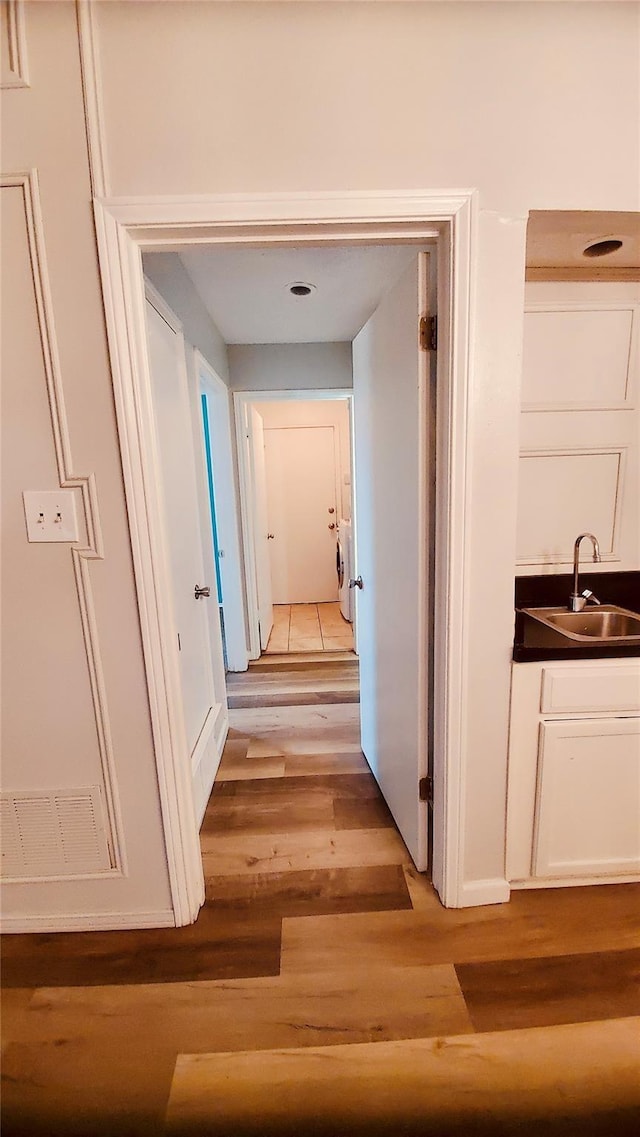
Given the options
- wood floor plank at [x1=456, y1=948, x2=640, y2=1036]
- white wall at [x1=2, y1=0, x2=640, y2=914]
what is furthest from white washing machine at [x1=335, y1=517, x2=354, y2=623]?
wood floor plank at [x1=456, y1=948, x2=640, y2=1036]

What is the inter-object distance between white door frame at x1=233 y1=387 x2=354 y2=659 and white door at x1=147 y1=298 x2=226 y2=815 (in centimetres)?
120

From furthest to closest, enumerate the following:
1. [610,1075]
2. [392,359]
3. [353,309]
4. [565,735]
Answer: [353,309] < [392,359] < [565,735] < [610,1075]

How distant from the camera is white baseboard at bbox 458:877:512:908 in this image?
147 centimetres

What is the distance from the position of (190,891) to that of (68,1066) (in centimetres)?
44

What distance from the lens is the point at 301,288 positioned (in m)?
2.26

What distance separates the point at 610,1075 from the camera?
1052 mm

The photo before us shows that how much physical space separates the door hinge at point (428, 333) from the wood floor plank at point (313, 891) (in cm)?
175

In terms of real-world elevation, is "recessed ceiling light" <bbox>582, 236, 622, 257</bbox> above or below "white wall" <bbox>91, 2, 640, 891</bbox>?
below

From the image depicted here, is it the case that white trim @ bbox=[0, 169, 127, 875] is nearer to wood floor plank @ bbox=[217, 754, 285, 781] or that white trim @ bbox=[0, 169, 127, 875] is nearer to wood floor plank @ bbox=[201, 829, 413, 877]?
wood floor plank @ bbox=[201, 829, 413, 877]

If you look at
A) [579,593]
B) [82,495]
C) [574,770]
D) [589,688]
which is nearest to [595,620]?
[579,593]

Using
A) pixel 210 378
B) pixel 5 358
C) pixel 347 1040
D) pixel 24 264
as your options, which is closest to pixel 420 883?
pixel 347 1040

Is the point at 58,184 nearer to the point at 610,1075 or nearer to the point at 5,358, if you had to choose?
the point at 5,358

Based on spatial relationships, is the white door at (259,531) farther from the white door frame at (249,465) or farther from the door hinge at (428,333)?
the door hinge at (428,333)

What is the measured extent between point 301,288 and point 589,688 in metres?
2.18
